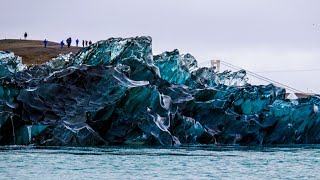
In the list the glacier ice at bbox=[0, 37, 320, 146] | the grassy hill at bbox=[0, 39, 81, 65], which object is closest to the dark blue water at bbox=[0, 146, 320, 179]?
the glacier ice at bbox=[0, 37, 320, 146]

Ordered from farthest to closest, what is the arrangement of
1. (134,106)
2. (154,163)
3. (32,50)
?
(32,50) < (134,106) < (154,163)

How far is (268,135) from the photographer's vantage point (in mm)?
97125

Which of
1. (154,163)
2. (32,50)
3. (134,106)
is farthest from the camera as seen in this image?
(32,50)

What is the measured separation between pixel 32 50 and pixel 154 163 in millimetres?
85891

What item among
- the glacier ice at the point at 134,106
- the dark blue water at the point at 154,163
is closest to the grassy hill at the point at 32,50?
the glacier ice at the point at 134,106

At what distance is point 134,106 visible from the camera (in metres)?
84.2

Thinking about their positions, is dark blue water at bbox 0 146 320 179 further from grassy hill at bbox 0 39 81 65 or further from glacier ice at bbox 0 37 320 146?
grassy hill at bbox 0 39 81 65

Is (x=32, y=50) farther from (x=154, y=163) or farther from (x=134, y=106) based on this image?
(x=154, y=163)

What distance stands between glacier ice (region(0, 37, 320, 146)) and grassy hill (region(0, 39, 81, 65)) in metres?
33.4

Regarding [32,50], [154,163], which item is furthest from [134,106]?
[32,50]

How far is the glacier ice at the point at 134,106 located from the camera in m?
81.6

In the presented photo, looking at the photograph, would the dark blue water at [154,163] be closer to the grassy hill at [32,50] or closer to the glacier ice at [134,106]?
the glacier ice at [134,106]

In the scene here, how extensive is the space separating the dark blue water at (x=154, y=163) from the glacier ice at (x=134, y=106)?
402 centimetres

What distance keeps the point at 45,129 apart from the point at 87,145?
4.13 m
